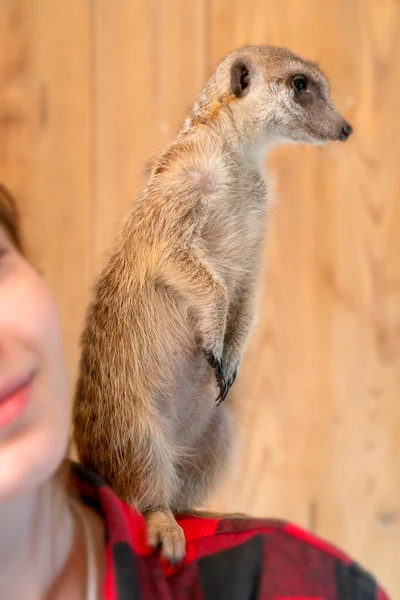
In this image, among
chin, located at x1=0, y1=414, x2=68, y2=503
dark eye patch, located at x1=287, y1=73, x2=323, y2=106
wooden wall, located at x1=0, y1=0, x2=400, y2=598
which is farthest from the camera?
wooden wall, located at x1=0, y1=0, x2=400, y2=598

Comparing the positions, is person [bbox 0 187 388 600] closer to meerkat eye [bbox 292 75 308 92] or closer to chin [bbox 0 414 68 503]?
chin [bbox 0 414 68 503]

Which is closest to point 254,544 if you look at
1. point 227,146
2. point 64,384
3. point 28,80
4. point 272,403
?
point 64,384

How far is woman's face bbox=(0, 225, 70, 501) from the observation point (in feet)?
1.65

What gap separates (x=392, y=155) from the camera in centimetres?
123

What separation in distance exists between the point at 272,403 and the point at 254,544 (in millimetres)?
608

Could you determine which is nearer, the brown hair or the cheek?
the cheek

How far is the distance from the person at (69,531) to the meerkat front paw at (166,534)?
0.08ft

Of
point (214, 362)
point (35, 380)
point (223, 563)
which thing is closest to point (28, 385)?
point (35, 380)

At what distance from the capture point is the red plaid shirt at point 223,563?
589 mm

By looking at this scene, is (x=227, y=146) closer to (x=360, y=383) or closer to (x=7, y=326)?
(x=7, y=326)

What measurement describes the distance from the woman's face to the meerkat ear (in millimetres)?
267

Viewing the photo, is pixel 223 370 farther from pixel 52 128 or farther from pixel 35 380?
pixel 52 128

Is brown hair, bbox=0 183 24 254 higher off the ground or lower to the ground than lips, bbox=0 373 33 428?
higher

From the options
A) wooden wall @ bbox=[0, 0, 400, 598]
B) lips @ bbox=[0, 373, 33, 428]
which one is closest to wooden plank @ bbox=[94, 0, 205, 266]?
wooden wall @ bbox=[0, 0, 400, 598]
